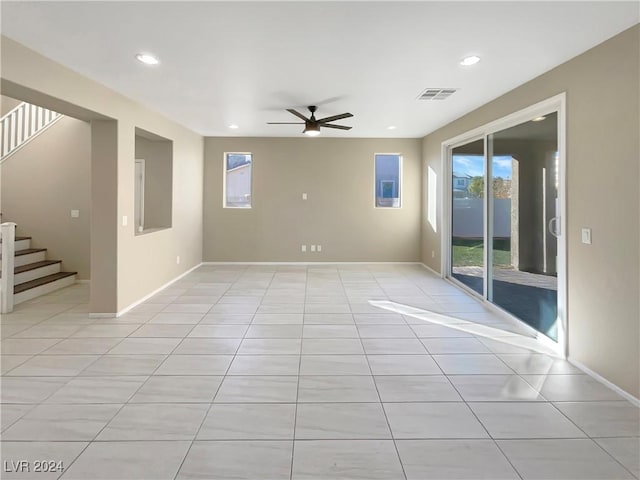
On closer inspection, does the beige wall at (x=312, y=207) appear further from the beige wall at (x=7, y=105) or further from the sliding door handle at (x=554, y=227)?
the sliding door handle at (x=554, y=227)

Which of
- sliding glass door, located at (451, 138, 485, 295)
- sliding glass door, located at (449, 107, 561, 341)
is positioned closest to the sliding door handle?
sliding glass door, located at (449, 107, 561, 341)

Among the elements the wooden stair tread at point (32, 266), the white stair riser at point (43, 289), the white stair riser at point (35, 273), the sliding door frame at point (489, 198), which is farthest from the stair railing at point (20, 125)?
the sliding door frame at point (489, 198)

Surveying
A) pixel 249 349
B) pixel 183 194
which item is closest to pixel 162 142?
pixel 183 194

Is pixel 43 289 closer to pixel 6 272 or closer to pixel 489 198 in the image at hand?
pixel 6 272

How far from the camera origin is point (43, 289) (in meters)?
5.63

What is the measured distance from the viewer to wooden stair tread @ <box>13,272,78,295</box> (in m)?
5.27

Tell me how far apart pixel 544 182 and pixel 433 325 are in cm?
186

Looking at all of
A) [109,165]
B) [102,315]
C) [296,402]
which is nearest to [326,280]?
[102,315]

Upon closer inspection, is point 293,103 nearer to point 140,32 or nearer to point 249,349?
point 140,32

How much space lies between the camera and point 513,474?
1934mm

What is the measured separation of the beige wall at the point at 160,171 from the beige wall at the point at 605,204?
542 cm

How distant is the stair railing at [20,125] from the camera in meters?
6.26

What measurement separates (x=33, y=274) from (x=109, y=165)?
8.57ft

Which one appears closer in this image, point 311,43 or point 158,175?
point 311,43
